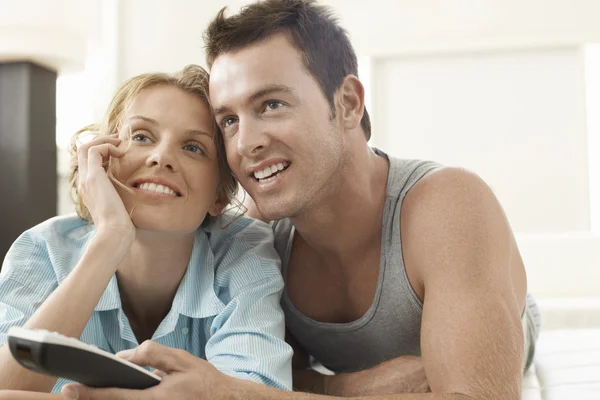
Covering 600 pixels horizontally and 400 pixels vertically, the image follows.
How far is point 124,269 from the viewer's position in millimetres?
1579

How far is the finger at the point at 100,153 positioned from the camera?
1.46 metres

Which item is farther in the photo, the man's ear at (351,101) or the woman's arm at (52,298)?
the man's ear at (351,101)

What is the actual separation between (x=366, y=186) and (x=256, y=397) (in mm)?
676

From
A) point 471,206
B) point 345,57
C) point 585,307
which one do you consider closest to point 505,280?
point 471,206

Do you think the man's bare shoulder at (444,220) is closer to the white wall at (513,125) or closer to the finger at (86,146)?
the finger at (86,146)

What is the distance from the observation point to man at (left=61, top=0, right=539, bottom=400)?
127 centimetres

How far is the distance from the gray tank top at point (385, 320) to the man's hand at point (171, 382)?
51 cm

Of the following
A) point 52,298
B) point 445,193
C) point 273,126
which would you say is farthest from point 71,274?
point 445,193

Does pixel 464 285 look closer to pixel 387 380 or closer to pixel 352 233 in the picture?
pixel 387 380

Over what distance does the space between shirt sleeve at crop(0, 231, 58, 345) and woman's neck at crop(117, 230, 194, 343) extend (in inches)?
7.0

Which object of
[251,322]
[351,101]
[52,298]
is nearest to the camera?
[52,298]

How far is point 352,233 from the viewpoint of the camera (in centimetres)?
169

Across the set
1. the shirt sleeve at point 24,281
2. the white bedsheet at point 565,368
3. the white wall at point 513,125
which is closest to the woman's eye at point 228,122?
the shirt sleeve at point 24,281

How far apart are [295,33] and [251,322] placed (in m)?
0.69
